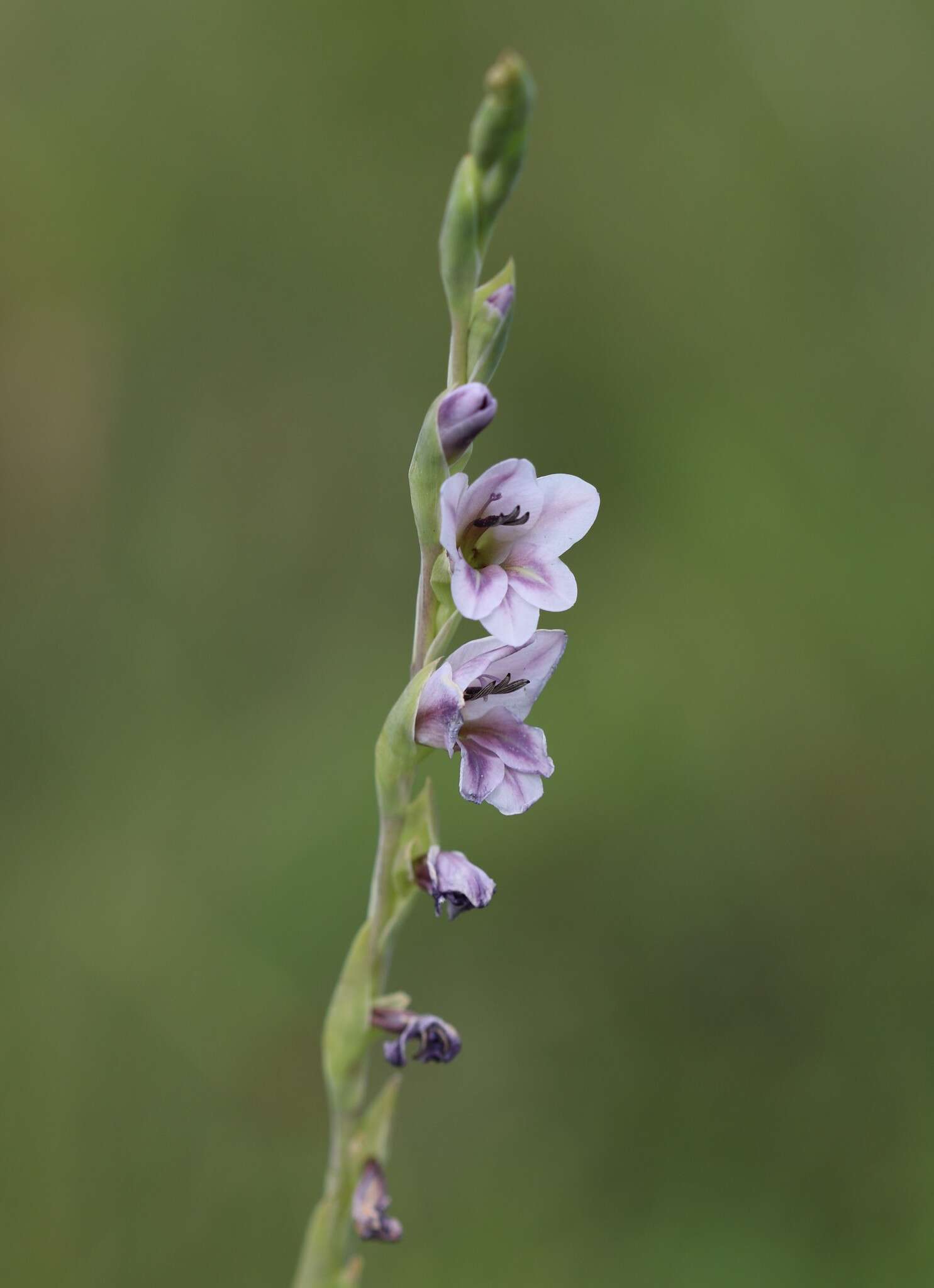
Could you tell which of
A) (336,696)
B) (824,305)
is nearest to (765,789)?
(336,696)

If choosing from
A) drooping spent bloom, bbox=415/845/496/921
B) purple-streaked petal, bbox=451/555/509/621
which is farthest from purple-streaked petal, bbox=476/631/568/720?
drooping spent bloom, bbox=415/845/496/921

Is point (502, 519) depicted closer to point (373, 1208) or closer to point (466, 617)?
point (466, 617)

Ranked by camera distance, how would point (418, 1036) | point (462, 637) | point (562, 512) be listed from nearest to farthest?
point (562, 512) → point (418, 1036) → point (462, 637)

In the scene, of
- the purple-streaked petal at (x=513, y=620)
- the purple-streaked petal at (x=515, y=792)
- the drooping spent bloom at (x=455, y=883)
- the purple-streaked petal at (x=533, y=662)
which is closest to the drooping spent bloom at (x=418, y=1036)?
the drooping spent bloom at (x=455, y=883)

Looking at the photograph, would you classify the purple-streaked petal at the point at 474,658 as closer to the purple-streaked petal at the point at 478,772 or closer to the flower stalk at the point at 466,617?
the flower stalk at the point at 466,617

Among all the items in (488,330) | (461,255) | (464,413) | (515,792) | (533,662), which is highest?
(461,255)

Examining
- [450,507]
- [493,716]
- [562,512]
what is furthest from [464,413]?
[493,716]

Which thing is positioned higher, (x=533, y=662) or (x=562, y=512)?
(x=562, y=512)
